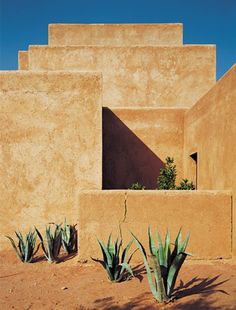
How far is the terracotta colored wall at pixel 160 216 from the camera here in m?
4.58

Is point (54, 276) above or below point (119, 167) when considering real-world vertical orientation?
below

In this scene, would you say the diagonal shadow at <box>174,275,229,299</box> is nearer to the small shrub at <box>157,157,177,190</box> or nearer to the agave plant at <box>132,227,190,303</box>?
the agave plant at <box>132,227,190,303</box>

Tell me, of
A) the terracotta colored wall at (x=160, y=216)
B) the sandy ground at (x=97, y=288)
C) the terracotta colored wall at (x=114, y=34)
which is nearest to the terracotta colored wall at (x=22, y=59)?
the terracotta colored wall at (x=114, y=34)

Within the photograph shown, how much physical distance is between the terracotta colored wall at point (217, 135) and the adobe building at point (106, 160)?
0.02m

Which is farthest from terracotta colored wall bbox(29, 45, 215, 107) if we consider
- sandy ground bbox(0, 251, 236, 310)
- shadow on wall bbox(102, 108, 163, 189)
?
sandy ground bbox(0, 251, 236, 310)

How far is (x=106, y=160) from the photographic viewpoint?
7352mm

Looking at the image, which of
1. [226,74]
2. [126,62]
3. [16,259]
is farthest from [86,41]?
[16,259]

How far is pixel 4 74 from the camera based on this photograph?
18.6 ft

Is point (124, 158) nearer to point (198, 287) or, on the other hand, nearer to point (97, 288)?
point (97, 288)

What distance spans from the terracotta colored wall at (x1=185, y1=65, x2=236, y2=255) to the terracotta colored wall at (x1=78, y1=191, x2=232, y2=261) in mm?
238

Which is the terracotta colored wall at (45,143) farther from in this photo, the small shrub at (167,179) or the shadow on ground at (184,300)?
the shadow on ground at (184,300)

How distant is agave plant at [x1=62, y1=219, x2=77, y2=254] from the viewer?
17.4 ft

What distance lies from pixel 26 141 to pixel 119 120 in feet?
8.43

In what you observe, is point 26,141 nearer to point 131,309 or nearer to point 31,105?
point 31,105
